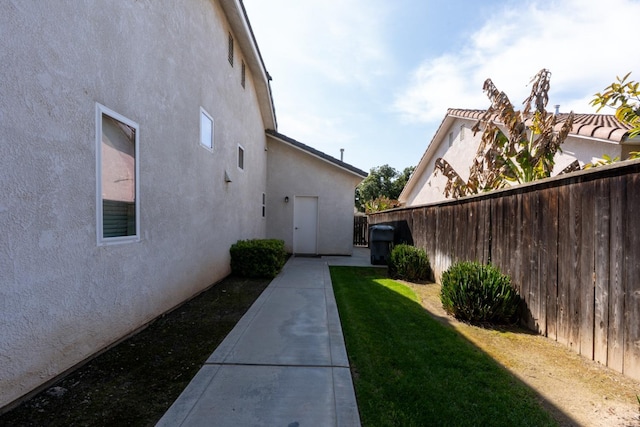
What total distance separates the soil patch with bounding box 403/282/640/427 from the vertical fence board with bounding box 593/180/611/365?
23 centimetres

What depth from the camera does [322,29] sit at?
7891mm

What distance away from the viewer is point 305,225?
12734 mm

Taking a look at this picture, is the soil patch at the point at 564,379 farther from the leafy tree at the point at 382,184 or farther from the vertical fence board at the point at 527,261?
the leafy tree at the point at 382,184

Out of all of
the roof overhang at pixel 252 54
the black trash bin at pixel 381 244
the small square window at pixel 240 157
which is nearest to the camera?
the roof overhang at pixel 252 54

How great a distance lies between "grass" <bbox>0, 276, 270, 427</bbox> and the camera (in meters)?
2.37

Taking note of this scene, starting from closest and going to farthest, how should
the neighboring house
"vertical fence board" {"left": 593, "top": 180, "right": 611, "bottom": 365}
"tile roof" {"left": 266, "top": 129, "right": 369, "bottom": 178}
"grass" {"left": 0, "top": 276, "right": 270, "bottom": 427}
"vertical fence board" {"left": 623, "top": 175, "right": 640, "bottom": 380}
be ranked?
"grass" {"left": 0, "top": 276, "right": 270, "bottom": 427}, "vertical fence board" {"left": 623, "top": 175, "right": 640, "bottom": 380}, "vertical fence board" {"left": 593, "top": 180, "right": 611, "bottom": 365}, the neighboring house, "tile roof" {"left": 266, "top": 129, "right": 369, "bottom": 178}

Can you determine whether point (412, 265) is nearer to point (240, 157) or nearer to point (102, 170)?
point (240, 157)

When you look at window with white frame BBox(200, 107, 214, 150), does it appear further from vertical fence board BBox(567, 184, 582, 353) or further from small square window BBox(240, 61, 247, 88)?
vertical fence board BBox(567, 184, 582, 353)

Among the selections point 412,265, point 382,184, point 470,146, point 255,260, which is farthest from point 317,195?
point 382,184

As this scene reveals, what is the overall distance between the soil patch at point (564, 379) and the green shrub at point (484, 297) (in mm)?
243

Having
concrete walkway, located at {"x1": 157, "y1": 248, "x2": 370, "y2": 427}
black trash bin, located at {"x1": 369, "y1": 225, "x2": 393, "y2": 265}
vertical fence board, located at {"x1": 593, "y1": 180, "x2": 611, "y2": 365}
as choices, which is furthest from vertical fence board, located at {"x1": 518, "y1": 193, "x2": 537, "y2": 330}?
black trash bin, located at {"x1": 369, "y1": 225, "x2": 393, "y2": 265}

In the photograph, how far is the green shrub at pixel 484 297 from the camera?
455 cm

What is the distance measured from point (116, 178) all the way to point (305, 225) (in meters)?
9.30

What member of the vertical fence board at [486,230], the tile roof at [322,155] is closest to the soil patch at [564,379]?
the vertical fence board at [486,230]
